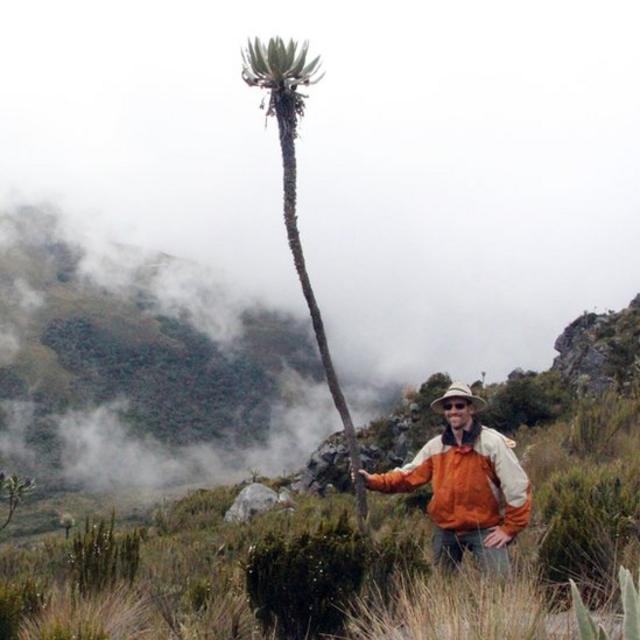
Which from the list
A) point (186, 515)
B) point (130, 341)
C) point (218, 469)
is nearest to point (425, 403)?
point (186, 515)

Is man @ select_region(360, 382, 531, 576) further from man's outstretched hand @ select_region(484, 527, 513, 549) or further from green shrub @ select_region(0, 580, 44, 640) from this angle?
green shrub @ select_region(0, 580, 44, 640)

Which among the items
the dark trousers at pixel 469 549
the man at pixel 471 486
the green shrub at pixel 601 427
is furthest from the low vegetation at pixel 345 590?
the green shrub at pixel 601 427

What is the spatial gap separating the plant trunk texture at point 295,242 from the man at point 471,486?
5.67ft

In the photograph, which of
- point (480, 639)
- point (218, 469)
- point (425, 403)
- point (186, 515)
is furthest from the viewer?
point (218, 469)

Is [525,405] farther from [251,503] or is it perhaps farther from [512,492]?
[512,492]

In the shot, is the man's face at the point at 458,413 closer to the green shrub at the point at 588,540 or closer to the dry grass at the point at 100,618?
the green shrub at the point at 588,540

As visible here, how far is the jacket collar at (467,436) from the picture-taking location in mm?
5676

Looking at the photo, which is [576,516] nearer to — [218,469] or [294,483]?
[294,483]

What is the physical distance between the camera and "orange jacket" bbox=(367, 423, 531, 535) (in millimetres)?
5395

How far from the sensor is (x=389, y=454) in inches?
816

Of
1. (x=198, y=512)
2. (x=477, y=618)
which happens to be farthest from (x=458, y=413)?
(x=198, y=512)

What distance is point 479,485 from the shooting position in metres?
5.61

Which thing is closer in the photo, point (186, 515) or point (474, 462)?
point (474, 462)

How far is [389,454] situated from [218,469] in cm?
9235
